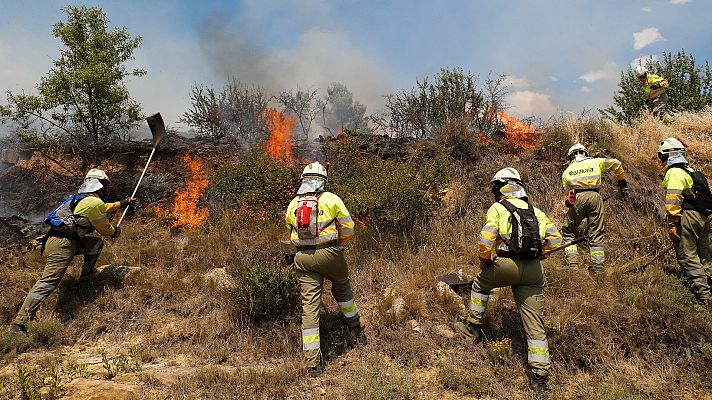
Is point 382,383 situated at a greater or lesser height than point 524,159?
lesser

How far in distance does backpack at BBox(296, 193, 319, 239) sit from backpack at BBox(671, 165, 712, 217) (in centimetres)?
513

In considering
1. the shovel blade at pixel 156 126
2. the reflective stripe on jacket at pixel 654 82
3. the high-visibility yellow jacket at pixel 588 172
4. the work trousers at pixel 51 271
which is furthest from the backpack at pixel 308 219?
the reflective stripe on jacket at pixel 654 82

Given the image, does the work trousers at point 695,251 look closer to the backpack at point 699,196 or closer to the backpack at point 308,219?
the backpack at point 699,196

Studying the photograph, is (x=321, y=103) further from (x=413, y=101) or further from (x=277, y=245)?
(x=277, y=245)

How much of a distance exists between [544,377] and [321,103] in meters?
12.7

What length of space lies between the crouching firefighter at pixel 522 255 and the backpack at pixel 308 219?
186 centimetres

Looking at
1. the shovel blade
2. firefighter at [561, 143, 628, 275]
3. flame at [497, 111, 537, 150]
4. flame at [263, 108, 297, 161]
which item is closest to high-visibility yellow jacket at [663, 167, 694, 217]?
firefighter at [561, 143, 628, 275]

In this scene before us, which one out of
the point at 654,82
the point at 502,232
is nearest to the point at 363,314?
the point at 502,232

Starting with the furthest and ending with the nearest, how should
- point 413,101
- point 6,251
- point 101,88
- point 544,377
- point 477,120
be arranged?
point 413,101 < point 477,120 < point 101,88 < point 6,251 < point 544,377

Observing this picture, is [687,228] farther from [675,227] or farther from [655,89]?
[655,89]

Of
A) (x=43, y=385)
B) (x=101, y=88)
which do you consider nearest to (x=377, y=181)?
(x=43, y=385)

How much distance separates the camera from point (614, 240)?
666cm

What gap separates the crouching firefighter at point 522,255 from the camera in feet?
12.4

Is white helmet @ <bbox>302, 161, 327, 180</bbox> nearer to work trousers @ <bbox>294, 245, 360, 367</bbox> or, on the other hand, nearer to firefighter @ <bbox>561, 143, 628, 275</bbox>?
work trousers @ <bbox>294, 245, 360, 367</bbox>
